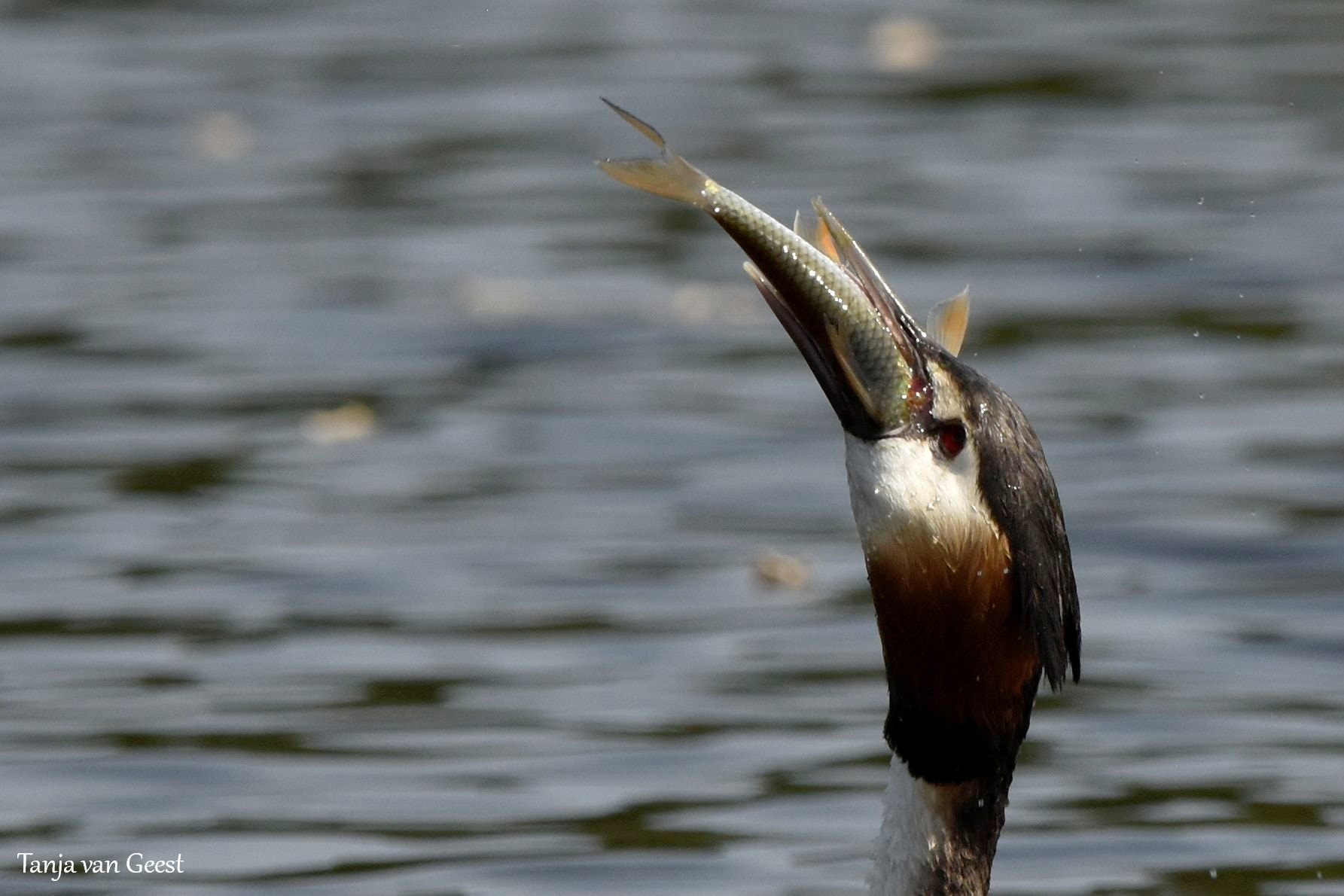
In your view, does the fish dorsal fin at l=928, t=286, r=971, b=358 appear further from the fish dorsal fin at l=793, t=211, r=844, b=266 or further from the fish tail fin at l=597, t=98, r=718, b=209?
the fish tail fin at l=597, t=98, r=718, b=209

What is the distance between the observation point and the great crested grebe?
4.52 metres

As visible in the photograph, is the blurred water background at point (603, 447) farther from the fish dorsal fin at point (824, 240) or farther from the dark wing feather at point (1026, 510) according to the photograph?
the fish dorsal fin at point (824, 240)

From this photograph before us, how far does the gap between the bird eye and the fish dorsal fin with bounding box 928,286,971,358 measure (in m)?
0.27

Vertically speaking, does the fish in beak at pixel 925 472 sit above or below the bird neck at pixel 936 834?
above

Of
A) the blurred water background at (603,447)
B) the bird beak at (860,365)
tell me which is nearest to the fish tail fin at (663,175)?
the bird beak at (860,365)

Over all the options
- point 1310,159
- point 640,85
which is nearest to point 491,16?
point 640,85

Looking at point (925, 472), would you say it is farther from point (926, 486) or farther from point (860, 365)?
point (860, 365)

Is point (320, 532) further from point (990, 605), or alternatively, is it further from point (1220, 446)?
point (990, 605)

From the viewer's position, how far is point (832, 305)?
4527 millimetres

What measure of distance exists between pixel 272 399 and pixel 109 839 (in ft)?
10.3

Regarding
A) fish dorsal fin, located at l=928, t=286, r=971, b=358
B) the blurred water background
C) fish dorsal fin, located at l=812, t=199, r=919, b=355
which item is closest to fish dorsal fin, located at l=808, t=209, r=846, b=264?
fish dorsal fin, located at l=812, t=199, r=919, b=355

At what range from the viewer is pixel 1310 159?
11555 mm

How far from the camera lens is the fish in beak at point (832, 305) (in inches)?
176

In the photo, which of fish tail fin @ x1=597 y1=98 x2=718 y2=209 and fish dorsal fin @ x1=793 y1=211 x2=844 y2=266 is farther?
fish dorsal fin @ x1=793 y1=211 x2=844 y2=266
